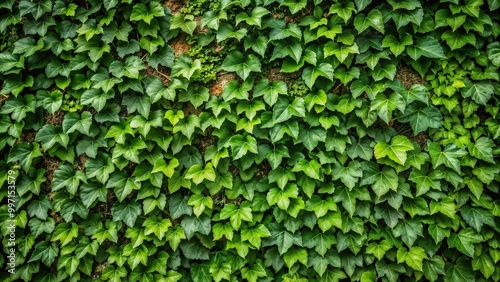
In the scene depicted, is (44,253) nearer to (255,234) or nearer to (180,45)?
(255,234)

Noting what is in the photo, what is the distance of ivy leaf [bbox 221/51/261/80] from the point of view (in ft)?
9.19

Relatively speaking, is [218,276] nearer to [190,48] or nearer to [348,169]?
[348,169]

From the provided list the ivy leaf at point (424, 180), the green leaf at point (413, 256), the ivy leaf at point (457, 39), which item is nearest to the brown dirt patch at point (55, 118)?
the ivy leaf at point (424, 180)

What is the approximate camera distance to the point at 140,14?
2.80 m

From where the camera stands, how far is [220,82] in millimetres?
2996

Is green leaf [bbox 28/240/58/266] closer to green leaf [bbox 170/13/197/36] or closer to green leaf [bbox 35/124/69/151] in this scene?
green leaf [bbox 35/124/69/151]

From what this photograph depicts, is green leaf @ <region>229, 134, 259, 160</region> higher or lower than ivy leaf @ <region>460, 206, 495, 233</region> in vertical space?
higher

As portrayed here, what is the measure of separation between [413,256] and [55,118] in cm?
349

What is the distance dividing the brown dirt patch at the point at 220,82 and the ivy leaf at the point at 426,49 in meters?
1.55

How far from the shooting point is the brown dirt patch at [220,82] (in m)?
2.99

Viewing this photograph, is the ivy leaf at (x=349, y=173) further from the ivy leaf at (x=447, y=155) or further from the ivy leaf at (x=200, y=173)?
the ivy leaf at (x=200, y=173)

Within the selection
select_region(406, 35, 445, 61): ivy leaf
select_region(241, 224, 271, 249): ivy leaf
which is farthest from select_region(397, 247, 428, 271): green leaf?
select_region(406, 35, 445, 61): ivy leaf

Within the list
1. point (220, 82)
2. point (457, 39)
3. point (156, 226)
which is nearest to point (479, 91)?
point (457, 39)

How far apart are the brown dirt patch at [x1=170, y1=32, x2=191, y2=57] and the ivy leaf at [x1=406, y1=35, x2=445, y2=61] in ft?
6.33
